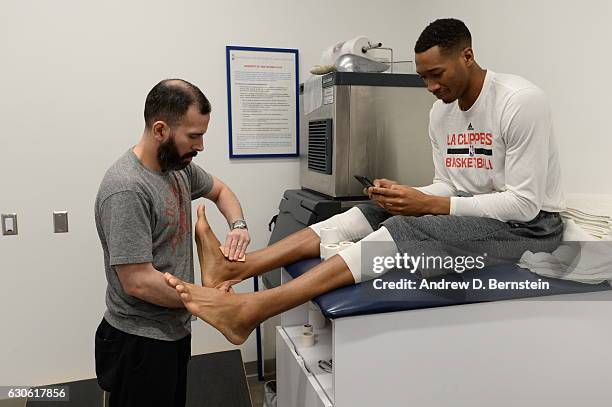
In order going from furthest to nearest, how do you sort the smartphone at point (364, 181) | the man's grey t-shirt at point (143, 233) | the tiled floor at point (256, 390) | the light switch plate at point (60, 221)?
the tiled floor at point (256, 390)
the light switch plate at point (60, 221)
the smartphone at point (364, 181)
the man's grey t-shirt at point (143, 233)

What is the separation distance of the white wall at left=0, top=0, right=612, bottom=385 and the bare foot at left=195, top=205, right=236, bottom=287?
0.94 metres

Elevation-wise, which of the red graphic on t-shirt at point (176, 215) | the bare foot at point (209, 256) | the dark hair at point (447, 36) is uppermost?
the dark hair at point (447, 36)

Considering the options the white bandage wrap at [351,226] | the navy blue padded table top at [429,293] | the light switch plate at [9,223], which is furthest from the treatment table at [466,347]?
the light switch plate at [9,223]

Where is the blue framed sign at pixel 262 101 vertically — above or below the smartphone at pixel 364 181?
above

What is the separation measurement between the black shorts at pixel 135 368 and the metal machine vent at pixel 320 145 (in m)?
1.02

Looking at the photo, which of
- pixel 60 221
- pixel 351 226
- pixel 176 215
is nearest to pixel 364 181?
pixel 351 226

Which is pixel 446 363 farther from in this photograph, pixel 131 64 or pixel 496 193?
pixel 131 64

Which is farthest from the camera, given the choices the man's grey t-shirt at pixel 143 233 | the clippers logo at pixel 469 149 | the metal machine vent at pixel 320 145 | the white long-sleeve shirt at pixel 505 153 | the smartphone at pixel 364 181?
the metal machine vent at pixel 320 145

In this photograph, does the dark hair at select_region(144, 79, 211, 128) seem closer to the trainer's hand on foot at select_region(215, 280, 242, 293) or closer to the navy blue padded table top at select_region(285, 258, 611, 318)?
the trainer's hand on foot at select_region(215, 280, 242, 293)

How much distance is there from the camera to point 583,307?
58.7 inches

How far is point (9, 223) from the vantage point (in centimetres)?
220

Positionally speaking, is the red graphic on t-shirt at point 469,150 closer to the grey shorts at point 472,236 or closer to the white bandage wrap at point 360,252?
the grey shorts at point 472,236

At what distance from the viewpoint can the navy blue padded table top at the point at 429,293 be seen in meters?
1.31

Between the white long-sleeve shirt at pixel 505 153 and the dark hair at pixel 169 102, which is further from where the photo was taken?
the white long-sleeve shirt at pixel 505 153
